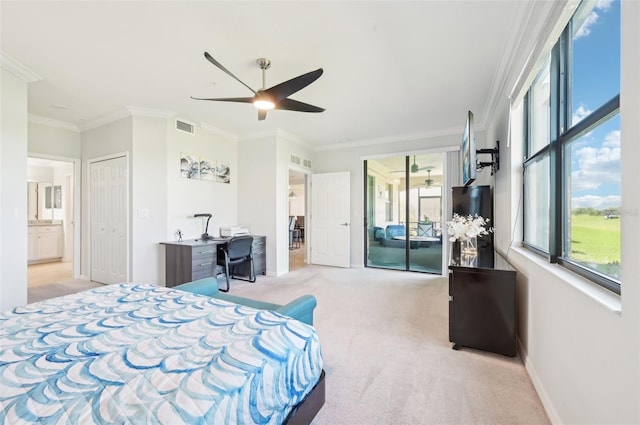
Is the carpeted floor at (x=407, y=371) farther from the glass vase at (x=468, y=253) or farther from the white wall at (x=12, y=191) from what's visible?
the white wall at (x=12, y=191)

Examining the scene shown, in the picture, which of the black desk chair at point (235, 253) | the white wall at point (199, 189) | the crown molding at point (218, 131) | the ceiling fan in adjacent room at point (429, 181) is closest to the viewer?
the black desk chair at point (235, 253)

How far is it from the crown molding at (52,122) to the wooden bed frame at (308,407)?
18.2ft

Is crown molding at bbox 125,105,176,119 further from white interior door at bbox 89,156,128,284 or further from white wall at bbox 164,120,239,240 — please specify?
white interior door at bbox 89,156,128,284

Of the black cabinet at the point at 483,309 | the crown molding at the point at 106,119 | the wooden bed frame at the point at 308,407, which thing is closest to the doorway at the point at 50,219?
the crown molding at the point at 106,119

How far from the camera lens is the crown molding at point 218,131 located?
14.9 feet

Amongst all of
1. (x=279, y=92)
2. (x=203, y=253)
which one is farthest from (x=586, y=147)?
(x=203, y=253)

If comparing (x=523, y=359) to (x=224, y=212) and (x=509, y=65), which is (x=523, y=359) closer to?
(x=509, y=65)

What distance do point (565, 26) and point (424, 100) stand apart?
81.1 inches

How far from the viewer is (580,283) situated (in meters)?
1.30

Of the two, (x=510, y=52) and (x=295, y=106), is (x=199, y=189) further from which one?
(x=510, y=52)

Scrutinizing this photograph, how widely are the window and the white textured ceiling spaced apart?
2.23 ft

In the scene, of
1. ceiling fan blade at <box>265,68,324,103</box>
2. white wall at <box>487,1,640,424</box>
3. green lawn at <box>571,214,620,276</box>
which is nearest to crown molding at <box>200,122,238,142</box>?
ceiling fan blade at <box>265,68,324,103</box>

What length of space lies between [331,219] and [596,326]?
4.86m

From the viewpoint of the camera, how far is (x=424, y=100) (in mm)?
3621
